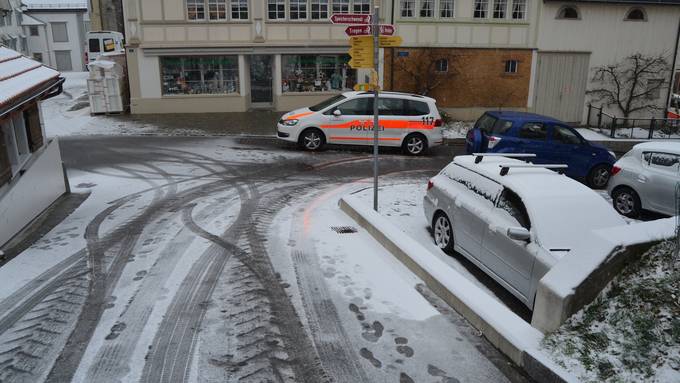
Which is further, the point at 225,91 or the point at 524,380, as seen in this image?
the point at 225,91

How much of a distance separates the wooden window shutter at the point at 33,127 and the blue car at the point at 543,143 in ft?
31.8

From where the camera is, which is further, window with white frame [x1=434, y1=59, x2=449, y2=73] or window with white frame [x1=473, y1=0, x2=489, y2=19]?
window with white frame [x1=434, y1=59, x2=449, y2=73]

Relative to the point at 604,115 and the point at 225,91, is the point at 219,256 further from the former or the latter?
the point at 604,115

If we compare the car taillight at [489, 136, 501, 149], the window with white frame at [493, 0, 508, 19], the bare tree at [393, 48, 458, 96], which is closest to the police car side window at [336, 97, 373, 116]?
the car taillight at [489, 136, 501, 149]

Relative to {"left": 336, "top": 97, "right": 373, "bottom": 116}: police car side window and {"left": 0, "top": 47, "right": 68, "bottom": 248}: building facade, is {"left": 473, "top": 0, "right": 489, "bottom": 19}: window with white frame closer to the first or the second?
{"left": 336, "top": 97, "right": 373, "bottom": 116}: police car side window

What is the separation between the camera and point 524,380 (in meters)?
4.93

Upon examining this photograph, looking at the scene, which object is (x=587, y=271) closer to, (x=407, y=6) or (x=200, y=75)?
(x=407, y=6)

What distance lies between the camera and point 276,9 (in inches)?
915

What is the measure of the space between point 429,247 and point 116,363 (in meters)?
5.25

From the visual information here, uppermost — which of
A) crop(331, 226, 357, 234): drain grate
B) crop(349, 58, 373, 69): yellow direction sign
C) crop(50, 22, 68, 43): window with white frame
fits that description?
crop(50, 22, 68, 43): window with white frame

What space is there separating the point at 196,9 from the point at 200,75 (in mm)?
2623

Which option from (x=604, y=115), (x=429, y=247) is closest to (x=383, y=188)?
(x=429, y=247)

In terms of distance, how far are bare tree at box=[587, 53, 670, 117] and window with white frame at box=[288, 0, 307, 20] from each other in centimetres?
1219

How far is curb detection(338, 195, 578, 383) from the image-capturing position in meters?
4.90
